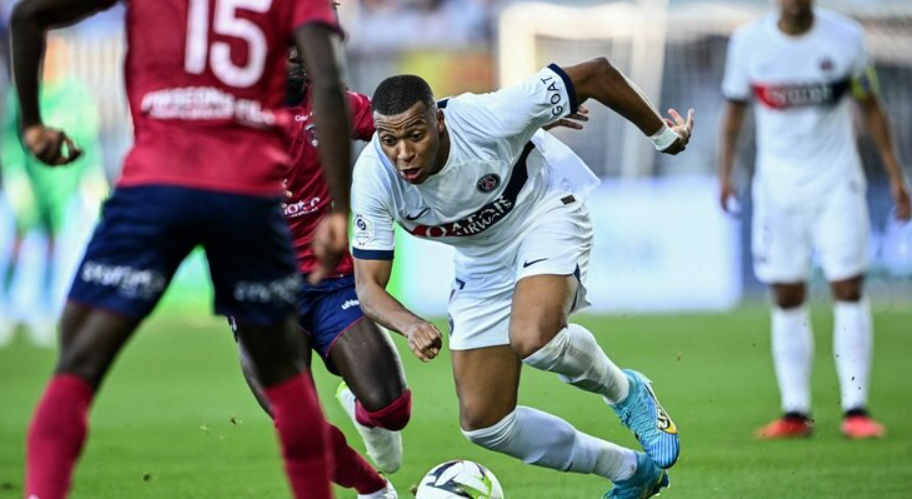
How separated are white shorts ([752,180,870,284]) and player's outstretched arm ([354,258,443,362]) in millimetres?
4124

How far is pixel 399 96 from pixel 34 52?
2.04 meters

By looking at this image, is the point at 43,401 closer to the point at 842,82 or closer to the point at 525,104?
the point at 525,104

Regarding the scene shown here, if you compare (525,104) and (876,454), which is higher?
(525,104)

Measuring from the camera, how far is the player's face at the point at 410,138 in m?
6.43

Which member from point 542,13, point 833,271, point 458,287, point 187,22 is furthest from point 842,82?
point 542,13

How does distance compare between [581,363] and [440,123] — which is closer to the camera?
[581,363]

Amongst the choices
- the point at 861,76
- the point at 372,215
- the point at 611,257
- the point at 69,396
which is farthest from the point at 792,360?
the point at 611,257

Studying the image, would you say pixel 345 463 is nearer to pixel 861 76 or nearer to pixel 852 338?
pixel 852 338

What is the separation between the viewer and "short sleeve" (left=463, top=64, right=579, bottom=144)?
6664mm

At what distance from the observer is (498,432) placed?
6.62m

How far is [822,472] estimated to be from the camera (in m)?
7.79

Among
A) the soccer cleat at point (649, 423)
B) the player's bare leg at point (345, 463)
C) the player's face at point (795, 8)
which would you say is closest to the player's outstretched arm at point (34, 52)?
the player's bare leg at point (345, 463)

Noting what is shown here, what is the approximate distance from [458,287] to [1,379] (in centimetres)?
815

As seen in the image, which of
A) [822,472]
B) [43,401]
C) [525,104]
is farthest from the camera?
[822,472]
